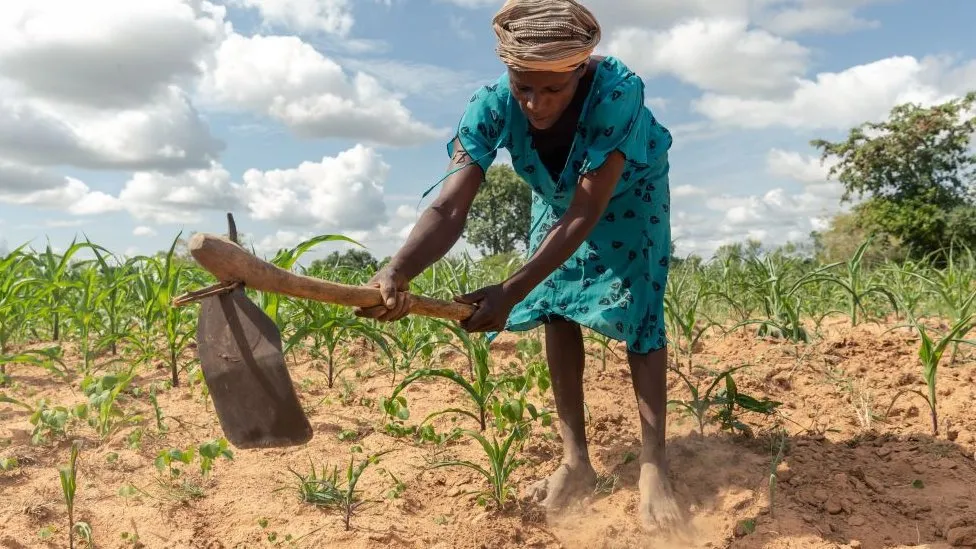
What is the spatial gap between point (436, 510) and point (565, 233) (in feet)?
3.19

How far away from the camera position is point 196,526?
2.16m

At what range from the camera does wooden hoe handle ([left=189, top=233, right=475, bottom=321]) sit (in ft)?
5.24

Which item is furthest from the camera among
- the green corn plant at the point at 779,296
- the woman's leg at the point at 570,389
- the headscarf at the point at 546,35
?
the green corn plant at the point at 779,296

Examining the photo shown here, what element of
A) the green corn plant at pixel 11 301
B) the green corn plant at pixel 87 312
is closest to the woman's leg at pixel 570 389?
the green corn plant at pixel 87 312

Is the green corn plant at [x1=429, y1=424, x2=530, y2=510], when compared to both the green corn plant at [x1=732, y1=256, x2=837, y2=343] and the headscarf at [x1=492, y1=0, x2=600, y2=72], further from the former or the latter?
the green corn plant at [x1=732, y1=256, x2=837, y2=343]

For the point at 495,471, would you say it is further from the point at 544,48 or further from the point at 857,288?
the point at 857,288

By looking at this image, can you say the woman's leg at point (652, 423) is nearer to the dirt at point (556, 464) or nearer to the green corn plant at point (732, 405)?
the dirt at point (556, 464)

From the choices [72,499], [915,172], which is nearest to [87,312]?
[72,499]

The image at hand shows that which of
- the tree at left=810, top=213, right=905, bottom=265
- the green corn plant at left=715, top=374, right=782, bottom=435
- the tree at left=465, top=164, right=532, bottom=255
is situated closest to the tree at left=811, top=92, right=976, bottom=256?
the tree at left=810, top=213, right=905, bottom=265

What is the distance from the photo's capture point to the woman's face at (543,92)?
76.9 inches

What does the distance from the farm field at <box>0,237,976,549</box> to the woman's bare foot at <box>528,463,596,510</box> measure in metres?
0.04

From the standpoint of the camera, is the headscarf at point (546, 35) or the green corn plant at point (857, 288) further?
the green corn plant at point (857, 288)

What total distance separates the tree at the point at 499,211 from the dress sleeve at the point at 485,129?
30.2 m

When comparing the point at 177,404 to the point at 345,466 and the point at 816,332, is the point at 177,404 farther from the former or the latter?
the point at 816,332
